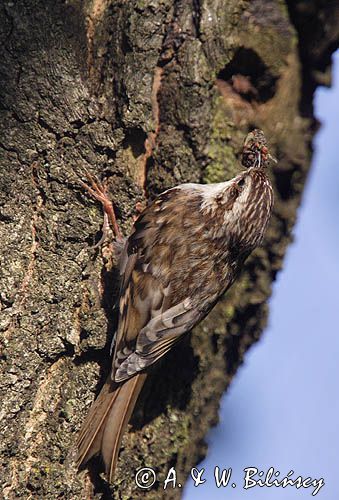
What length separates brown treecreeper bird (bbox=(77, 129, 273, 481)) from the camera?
207 cm

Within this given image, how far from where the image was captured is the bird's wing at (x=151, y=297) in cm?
209

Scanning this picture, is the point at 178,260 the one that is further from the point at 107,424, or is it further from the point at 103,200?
the point at 107,424

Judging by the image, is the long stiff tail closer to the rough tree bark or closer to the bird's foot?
the rough tree bark

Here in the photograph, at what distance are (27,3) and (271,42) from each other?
0.78m

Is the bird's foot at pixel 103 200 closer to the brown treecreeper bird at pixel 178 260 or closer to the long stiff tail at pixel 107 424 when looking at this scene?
the brown treecreeper bird at pixel 178 260

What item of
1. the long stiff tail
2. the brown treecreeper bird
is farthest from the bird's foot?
the long stiff tail

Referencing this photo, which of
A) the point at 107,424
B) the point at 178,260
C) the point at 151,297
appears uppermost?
the point at 178,260

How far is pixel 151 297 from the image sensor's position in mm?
2199

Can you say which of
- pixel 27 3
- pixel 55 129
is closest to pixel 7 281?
pixel 55 129

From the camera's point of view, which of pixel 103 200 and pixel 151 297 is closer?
pixel 103 200

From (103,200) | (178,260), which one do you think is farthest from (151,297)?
(103,200)

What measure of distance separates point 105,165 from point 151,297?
0.41 m

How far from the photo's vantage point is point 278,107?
→ 2.45 metres

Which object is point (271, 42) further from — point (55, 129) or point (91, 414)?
point (91, 414)
